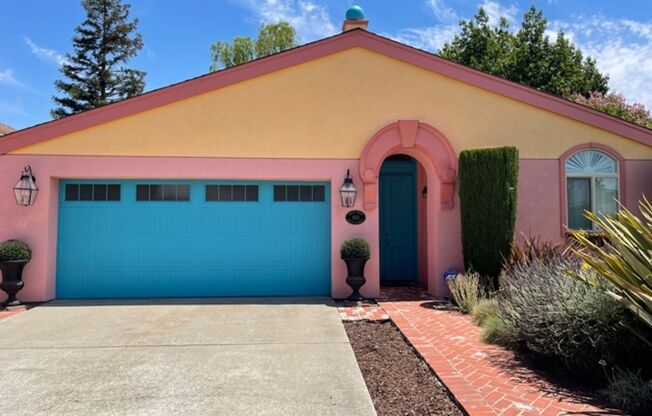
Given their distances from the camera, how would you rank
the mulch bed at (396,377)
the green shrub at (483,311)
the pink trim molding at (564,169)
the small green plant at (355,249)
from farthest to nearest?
the pink trim molding at (564,169)
the small green plant at (355,249)
the green shrub at (483,311)
the mulch bed at (396,377)

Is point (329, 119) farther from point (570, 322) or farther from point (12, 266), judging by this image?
point (12, 266)

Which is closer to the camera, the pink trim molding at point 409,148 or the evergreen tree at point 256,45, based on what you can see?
the pink trim molding at point 409,148

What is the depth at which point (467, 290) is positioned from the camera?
317 inches

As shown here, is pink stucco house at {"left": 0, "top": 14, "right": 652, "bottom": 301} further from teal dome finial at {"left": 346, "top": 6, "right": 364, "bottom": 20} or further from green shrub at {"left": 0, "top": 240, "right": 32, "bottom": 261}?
teal dome finial at {"left": 346, "top": 6, "right": 364, "bottom": 20}

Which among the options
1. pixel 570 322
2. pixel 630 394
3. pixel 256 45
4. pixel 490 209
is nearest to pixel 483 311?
pixel 490 209

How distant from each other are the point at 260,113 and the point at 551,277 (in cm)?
655

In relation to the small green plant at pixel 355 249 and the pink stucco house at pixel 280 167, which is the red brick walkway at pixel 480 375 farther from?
the pink stucco house at pixel 280 167

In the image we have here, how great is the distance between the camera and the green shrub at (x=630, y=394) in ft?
13.0

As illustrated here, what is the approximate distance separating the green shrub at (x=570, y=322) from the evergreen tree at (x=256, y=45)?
2311cm

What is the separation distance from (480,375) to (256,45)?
25.0 m

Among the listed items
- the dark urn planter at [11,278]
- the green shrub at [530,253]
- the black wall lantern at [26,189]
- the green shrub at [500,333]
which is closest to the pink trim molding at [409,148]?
the green shrub at [530,253]

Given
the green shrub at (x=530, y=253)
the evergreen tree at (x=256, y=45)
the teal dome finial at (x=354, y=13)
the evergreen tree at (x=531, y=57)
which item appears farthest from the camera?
the evergreen tree at (x=256, y=45)

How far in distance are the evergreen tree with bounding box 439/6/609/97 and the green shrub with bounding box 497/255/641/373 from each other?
67.0 ft

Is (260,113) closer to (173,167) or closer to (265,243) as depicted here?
(173,167)
